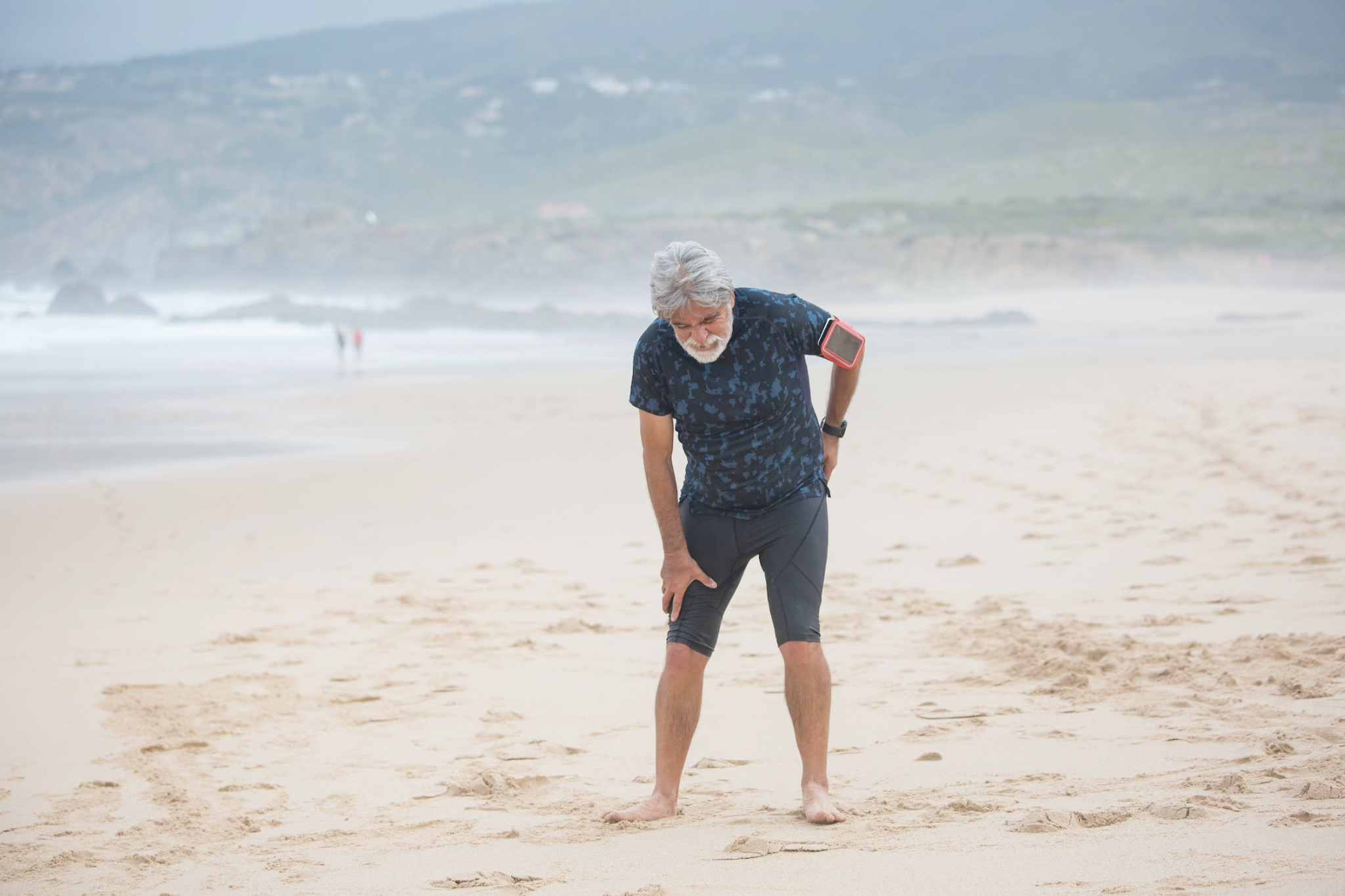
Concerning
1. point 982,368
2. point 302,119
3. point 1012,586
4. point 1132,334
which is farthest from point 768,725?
point 302,119

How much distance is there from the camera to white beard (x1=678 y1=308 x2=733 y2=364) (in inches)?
131

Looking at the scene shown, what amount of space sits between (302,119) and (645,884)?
166160 mm

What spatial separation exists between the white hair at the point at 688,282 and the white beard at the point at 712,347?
69 mm

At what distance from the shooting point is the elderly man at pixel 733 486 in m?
3.38

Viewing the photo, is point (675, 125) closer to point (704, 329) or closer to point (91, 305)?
point (91, 305)

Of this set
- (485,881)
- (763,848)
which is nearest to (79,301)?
(485,881)

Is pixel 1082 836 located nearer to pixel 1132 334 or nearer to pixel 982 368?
pixel 982 368

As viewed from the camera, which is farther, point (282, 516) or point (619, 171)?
point (619, 171)

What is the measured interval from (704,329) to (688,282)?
13 centimetres

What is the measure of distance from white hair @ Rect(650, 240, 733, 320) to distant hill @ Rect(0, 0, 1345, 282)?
7786 cm

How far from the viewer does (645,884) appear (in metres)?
2.95

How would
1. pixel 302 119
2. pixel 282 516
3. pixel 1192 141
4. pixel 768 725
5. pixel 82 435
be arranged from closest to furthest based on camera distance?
pixel 768 725, pixel 282 516, pixel 82 435, pixel 1192 141, pixel 302 119

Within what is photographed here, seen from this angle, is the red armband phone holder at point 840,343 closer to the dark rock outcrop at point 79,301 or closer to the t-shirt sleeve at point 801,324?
the t-shirt sleeve at point 801,324

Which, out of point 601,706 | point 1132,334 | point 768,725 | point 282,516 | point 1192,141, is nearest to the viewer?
point 768,725
